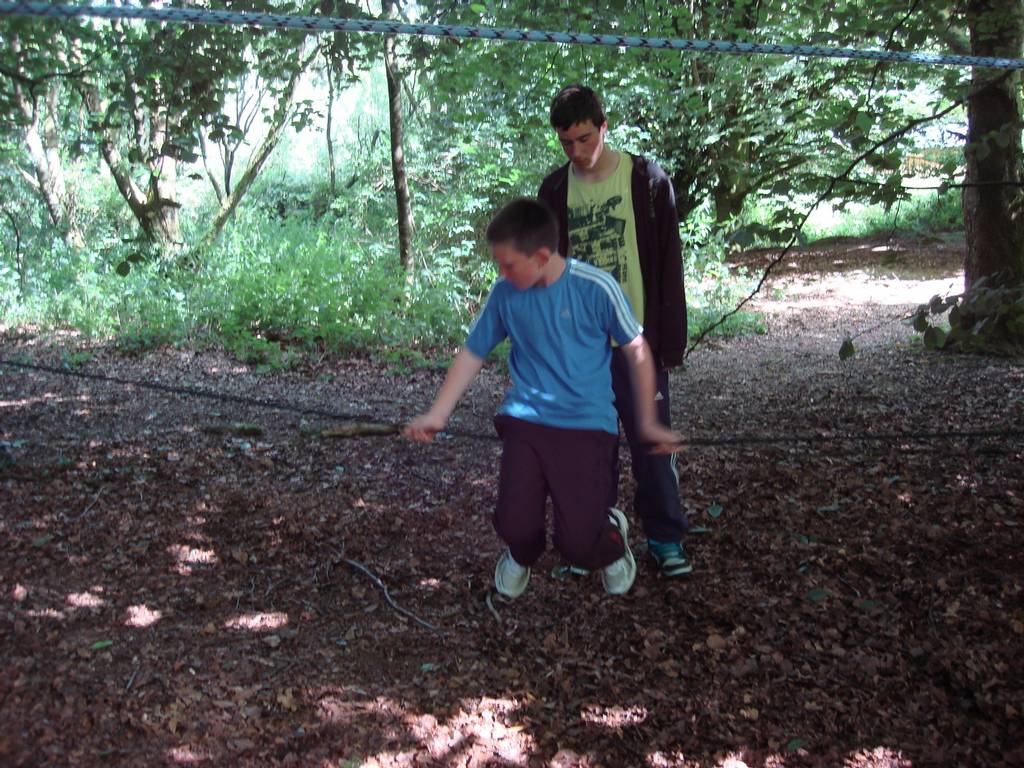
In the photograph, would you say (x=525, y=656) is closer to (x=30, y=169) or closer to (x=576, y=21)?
(x=576, y=21)

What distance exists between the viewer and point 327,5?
215 inches

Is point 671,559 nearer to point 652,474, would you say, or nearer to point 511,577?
point 652,474

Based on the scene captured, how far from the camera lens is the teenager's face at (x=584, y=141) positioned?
3.23 meters

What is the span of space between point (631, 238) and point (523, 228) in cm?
71

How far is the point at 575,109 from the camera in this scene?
3174 millimetres

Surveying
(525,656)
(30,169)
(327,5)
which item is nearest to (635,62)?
(327,5)

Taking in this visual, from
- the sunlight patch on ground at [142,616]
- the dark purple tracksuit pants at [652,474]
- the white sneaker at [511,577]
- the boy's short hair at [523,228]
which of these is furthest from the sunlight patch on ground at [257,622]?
the boy's short hair at [523,228]

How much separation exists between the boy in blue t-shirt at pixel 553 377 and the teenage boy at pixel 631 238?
302mm

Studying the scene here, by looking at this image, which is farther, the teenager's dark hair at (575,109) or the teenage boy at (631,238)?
the teenage boy at (631,238)

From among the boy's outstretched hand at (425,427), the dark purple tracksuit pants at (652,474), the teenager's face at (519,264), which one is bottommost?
the dark purple tracksuit pants at (652,474)

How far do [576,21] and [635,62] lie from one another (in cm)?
116

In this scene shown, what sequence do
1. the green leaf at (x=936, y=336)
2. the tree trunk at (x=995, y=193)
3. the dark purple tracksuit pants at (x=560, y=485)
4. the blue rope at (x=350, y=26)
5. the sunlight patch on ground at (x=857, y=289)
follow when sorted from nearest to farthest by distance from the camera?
the blue rope at (x=350, y=26)
the dark purple tracksuit pants at (x=560, y=485)
the green leaf at (x=936, y=336)
the tree trunk at (x=995, y=193)
the sunlight patch on ground at (x=857, y=289)

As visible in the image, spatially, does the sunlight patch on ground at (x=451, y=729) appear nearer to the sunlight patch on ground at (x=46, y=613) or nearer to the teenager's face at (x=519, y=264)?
the sunlight patch on ground at (x=46, y=613)

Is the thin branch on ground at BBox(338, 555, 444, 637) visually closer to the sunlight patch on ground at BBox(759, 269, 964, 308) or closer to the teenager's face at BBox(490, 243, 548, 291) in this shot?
the teenager's face at BBox(490, 243, 548, 291)
